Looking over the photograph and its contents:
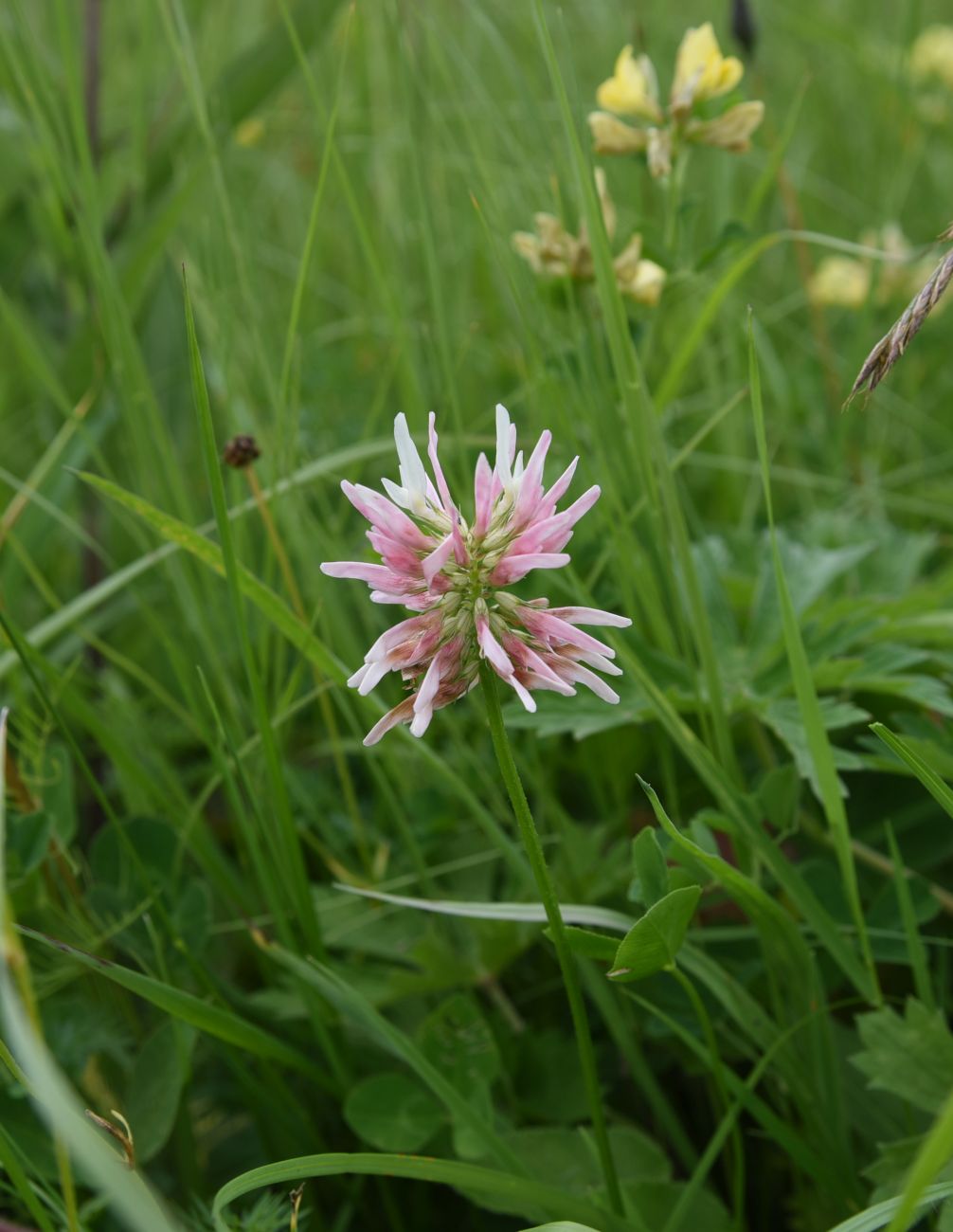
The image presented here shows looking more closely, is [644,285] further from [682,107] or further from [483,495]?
[483,495]

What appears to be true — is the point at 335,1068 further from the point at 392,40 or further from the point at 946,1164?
the point at 392,40

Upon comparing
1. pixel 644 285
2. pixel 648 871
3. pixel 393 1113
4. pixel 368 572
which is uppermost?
pixel 368 572

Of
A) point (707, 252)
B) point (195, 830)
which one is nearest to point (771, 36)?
point (707, 252)

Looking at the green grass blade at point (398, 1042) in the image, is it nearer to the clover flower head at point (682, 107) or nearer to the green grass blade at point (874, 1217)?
the green grass blade at point (874, 1217)

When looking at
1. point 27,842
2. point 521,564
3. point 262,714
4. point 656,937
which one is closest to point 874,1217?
point 656,937

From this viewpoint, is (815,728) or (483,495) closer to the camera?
(483,495)

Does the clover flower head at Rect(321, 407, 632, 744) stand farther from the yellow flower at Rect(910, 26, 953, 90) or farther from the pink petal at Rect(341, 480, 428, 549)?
the yellow flower at Rect(910, 26, 953, 90)
